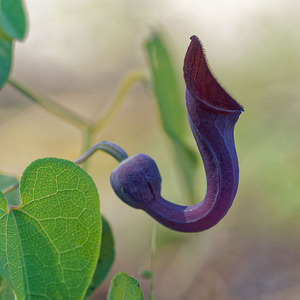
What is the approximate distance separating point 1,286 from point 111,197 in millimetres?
1899

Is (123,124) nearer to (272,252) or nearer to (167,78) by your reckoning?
(272,252)

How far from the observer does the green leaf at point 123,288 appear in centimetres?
51

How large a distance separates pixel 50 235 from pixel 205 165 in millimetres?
222

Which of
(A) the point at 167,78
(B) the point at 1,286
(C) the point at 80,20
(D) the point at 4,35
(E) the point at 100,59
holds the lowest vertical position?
(B) the point at 1,286

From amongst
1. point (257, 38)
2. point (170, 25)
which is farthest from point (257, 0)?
point (170, 25)

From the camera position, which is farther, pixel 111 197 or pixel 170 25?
pixel 170 25

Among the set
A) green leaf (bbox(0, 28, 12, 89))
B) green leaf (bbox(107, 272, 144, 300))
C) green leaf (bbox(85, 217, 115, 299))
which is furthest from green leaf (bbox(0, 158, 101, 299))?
green leaf (bbox(0, 28, 12, 89))

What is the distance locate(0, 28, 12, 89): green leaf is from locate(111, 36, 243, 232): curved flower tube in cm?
44

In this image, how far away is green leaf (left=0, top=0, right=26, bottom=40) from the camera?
95 cm

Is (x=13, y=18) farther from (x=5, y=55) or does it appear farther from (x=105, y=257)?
→ (x=105, y=257)

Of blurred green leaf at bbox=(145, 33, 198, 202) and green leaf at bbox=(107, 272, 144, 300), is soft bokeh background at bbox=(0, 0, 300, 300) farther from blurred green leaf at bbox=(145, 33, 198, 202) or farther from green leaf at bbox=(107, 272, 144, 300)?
green leaf at bbox=(107, 272, 144, 300)

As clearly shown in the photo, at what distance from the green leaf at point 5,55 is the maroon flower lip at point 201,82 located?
0.50 m

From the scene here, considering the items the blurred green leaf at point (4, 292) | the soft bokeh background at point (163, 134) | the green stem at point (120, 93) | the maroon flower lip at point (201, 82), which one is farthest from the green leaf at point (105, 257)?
the soft bokeh background at point (163, 134)

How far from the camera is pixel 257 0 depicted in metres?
4.29
